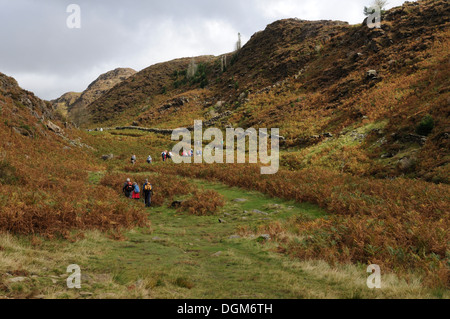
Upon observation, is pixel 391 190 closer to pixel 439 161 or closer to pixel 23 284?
pixel 439 161

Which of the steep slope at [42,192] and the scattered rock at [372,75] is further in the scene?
the scattered rock at [372,75]

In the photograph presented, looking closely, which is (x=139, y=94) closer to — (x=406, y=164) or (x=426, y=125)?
(x=426, y=125)

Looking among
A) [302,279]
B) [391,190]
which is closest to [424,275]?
[302,279]

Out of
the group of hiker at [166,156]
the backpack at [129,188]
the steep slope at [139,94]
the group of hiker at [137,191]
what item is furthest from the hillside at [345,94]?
the backpack at [129,188]

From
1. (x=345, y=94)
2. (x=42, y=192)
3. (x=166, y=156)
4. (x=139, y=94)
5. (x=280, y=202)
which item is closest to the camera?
(x=42, y=192)

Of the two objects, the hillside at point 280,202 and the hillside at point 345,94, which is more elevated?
the hillside at point 345,94

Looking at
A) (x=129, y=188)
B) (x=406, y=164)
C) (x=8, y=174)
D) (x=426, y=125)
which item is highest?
(x=426, y=125)

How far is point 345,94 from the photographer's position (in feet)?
135

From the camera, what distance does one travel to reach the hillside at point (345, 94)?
21828 millimetres

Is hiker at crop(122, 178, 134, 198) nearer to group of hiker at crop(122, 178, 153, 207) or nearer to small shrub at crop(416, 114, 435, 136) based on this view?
group of hiker at crop(122, 178, 153, 207)

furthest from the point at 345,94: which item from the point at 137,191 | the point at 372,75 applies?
the point at 137,191

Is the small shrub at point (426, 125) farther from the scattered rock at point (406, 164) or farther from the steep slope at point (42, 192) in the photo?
the steep slope at point (42, 192)

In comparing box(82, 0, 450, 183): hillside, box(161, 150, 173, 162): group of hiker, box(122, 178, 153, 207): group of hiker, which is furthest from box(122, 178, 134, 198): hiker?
box(82, 0, 450, 183): hillside

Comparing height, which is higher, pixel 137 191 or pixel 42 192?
pixel 42 192
